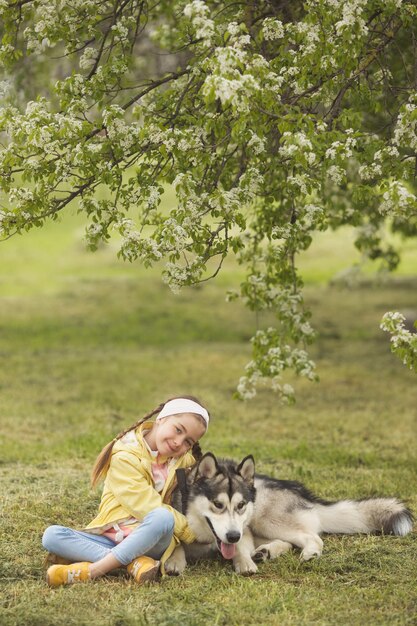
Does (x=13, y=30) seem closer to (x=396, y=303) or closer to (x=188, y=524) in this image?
(x=188, y=524)

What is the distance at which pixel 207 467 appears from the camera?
644 cm

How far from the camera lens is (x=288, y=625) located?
5234mm

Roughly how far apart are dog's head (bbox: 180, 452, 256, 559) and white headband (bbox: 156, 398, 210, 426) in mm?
320

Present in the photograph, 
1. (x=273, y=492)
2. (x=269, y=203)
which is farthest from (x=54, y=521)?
(x=269, y=203)

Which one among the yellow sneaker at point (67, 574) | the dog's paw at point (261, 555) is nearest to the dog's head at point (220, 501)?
the dog's paw at point (261, 555)

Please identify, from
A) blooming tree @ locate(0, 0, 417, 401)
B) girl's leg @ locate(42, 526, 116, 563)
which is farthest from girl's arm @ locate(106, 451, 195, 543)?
blooming tree @ locate(0, 0, 417, 401)

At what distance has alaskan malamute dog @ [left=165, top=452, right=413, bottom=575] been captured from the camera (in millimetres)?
6273

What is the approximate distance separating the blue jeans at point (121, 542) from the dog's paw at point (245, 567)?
527mm

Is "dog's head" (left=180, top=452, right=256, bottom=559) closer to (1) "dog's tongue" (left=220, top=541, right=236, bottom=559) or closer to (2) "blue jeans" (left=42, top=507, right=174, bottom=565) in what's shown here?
(1) "dog's tongue" (left=220, top=541, right=236, bottom=559)

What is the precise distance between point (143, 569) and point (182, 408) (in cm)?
115

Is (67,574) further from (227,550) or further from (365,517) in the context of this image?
(365,517)

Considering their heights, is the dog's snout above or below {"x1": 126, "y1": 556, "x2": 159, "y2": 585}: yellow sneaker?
above

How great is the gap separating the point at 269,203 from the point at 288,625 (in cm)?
479

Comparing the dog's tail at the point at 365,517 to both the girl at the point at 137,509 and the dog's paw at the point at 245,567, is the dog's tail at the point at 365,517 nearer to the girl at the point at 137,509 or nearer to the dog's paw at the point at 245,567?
the dog's paw at the point at 245,567
